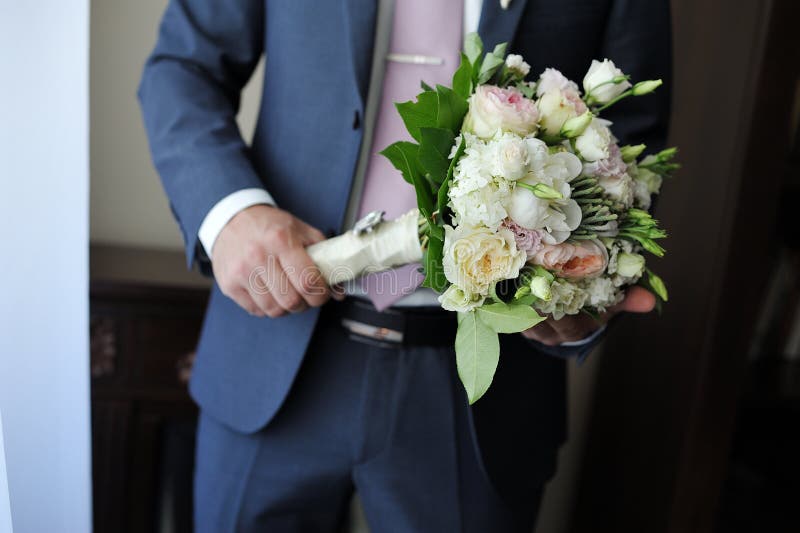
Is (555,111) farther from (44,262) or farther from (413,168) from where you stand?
(44,262)

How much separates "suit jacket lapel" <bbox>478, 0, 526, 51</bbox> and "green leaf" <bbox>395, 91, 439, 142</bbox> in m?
0.21

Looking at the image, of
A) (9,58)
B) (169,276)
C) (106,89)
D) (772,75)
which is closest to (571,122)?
(9,58)

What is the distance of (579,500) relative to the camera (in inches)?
81.2

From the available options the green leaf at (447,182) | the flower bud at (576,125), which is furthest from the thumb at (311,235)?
the flower bud at (576,125)

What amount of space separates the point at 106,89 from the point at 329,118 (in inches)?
40.4

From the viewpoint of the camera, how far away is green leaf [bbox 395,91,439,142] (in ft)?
2.46

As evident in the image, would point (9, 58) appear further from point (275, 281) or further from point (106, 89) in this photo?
point (106, 89)

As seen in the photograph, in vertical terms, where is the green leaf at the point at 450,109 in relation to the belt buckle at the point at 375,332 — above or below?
above

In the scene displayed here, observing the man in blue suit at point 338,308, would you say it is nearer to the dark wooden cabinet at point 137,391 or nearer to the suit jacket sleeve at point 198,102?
the suit jacket sleeve at point 198,102

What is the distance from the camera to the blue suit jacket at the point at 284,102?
0.96 metres

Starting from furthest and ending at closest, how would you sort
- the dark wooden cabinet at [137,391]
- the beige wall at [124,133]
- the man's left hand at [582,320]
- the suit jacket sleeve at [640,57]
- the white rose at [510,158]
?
the beige wall at [124,133]
the dark wooden cabinet at [137,391]
the suit jacket sleeve at [640,57]
the man's left hand at [582,320]
the white rose at [510,158]

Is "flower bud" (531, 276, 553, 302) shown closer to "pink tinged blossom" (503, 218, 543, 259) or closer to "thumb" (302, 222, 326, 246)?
"pink tinged blossom" (503, 218, 543, 259)

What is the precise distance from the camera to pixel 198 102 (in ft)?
3.30

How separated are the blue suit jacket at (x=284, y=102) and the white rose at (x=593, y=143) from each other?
0.23 meters
